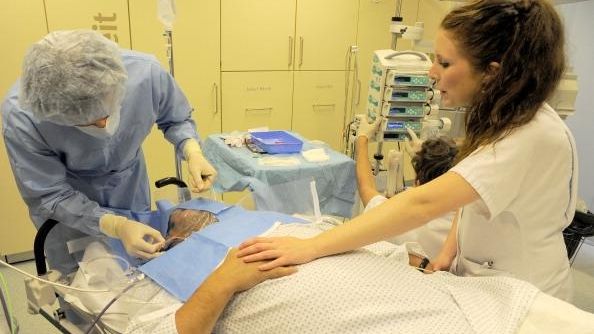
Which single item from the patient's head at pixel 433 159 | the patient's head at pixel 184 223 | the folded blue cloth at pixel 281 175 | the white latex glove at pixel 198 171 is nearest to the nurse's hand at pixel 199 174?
the white latex glove at pixel 198 171

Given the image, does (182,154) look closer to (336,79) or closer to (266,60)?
(266,60)

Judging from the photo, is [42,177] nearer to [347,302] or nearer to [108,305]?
[108,305]

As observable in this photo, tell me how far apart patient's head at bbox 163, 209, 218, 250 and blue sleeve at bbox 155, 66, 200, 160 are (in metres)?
0.38

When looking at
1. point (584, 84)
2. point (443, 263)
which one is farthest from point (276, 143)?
point (584, 84)

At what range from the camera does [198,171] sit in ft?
5.68

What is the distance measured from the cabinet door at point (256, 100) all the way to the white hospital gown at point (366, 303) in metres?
2.41

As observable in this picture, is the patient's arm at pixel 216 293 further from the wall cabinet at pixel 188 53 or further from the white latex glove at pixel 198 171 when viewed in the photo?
the wall cabinet at pixel 188 53

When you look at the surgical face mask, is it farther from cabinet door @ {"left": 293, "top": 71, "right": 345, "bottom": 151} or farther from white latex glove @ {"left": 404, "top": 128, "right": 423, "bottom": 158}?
cabinet door @ {"left": 293, "top": 71, "right": 345, "bottom": 151}

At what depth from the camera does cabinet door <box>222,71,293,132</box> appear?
10.9 ft

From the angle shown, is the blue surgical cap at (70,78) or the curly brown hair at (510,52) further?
the blue surgical cap at (70,78)

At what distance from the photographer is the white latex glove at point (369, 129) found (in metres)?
2.18

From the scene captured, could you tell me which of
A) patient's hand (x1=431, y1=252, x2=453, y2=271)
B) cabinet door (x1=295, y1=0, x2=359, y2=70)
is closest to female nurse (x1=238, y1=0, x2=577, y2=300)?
patient's hand (x1=431, y1=252, x2=453, y2=271)

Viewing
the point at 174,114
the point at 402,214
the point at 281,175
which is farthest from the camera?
the point at 281,175

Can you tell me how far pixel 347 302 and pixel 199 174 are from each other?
0.94 m
